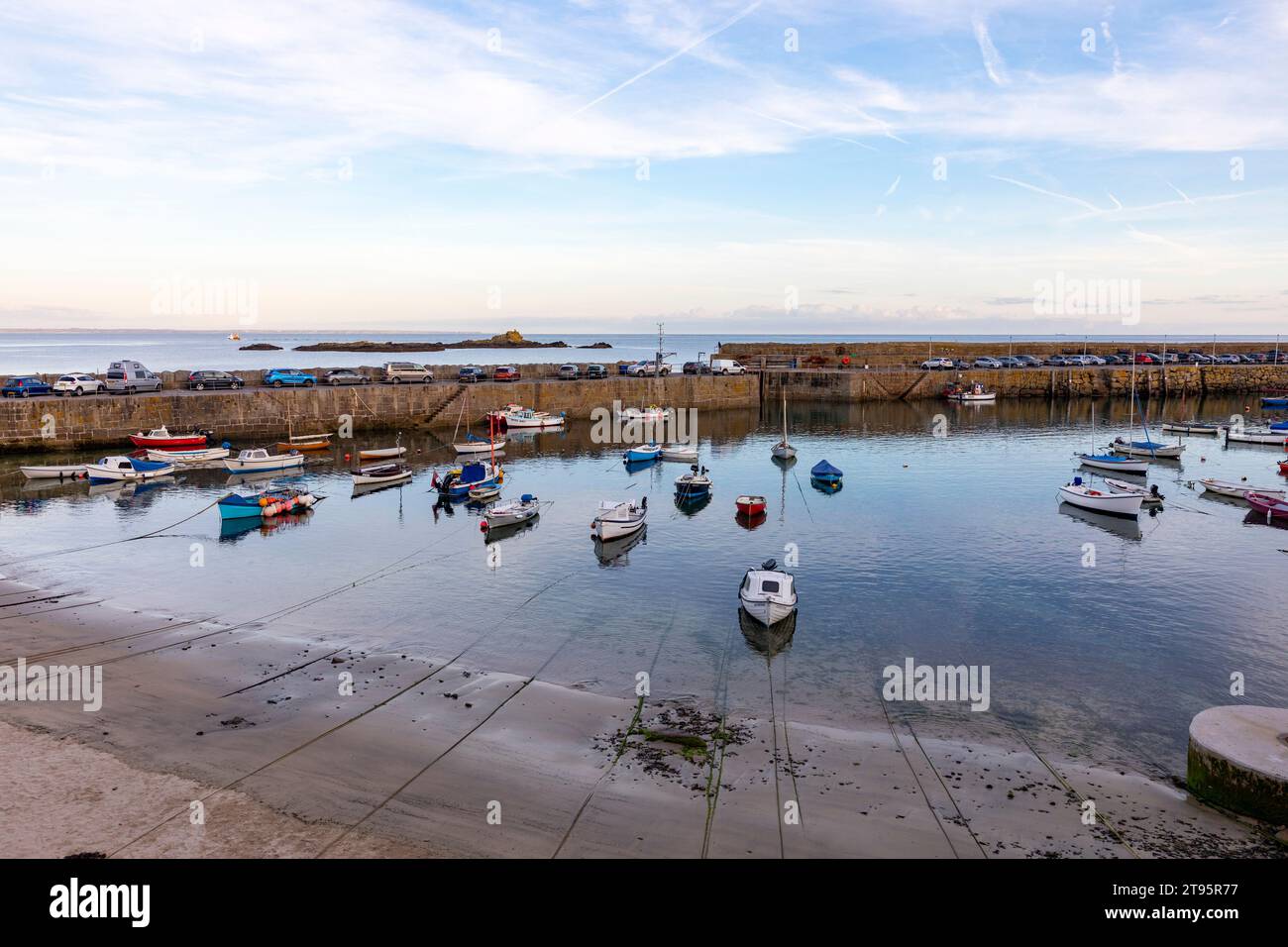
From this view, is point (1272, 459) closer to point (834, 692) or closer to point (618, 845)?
point (834, 692)

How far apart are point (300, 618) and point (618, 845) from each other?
1610 cm

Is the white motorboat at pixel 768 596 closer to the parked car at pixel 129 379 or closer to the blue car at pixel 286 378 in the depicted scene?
the blue car at pixel 286 378

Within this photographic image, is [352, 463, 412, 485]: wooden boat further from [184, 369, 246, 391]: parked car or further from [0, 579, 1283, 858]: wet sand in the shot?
[0, 579, 1283, 858]: wet sand

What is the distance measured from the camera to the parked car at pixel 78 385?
58906 millimetres

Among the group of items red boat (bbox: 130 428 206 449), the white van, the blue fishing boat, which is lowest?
the blue fishing boat

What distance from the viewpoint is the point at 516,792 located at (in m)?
13.7

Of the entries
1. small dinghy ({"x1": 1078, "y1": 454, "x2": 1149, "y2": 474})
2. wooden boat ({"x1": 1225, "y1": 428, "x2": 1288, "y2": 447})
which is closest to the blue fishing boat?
small dinghy ({"x1": 1078, "y1": 454, "x2": 1149, "y2": 474})

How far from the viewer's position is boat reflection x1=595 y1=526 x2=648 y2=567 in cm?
3252

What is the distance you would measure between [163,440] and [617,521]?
113 feet

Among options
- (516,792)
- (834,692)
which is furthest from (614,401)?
(516,792)

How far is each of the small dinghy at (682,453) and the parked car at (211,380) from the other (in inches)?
1384

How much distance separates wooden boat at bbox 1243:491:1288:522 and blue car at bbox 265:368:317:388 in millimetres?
63883

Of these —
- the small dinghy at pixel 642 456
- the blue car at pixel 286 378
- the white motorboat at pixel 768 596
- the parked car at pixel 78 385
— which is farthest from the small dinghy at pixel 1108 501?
the parked car at pixel 78 385

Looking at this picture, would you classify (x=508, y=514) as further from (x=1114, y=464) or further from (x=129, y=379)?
(x=129, y=379)
